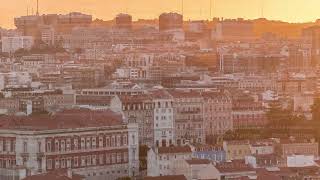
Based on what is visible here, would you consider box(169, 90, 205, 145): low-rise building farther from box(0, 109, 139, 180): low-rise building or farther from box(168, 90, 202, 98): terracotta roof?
box(0, 109, 139, 180): low-rise building

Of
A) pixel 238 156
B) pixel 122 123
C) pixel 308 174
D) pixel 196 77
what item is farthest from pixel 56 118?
pixel 196 77

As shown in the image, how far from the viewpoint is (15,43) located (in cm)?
8044

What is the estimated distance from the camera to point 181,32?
297 ft

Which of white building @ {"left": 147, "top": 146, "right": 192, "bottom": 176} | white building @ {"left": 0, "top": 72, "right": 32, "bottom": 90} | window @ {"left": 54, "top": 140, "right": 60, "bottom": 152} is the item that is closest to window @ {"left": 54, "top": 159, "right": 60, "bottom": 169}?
window @ {"left": 54, "top": 140, "right": 60, "bottom": 152}

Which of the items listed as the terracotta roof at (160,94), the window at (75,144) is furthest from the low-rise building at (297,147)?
the terracotta roof at (160,94)

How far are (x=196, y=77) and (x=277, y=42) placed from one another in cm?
2984

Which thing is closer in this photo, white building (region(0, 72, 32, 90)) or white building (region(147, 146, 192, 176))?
white building (region(147, 146, 192, 176))

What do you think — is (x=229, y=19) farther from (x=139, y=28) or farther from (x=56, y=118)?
(x=56, y=118)

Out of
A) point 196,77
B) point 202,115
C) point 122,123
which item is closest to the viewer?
point 122,123

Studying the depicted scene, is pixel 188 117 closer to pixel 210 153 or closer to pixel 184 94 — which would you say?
pixel 184 94

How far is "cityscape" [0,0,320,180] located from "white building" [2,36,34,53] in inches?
62.9

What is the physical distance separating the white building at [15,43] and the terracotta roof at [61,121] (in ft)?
148

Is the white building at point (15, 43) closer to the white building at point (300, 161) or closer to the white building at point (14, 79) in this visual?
the white building at point (14, 79)

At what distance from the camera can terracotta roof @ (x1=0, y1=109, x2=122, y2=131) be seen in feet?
105
